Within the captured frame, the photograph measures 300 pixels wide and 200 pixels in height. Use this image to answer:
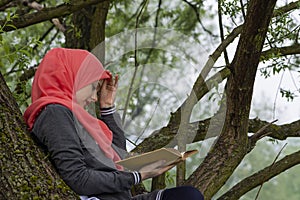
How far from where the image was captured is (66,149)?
96.3 inches

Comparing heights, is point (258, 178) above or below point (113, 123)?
below

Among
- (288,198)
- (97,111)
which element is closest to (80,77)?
(97,111)

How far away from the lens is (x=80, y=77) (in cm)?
264

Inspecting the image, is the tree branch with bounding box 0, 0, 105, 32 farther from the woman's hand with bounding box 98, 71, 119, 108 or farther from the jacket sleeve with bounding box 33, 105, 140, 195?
the jacket sleeve with bounding box 33, 105, 140, 195

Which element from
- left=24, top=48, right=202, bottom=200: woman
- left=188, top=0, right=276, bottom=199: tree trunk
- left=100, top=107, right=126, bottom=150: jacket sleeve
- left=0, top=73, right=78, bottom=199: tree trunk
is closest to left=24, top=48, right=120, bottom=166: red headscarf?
left=24, top=48, right=202, bottom=200: woman

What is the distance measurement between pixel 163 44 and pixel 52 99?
914mm

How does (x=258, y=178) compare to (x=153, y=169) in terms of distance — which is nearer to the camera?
(x=153, y=169)

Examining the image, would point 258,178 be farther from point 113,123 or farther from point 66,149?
point 66,149

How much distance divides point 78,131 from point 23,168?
27 centimetres

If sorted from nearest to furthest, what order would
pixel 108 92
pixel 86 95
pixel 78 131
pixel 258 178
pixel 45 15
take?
pixel 78 131
pixel 86 95
pixel 108 92
pixel 258 178
pixel 45 15

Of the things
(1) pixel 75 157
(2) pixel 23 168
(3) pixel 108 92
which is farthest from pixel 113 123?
(2) pixel 23 168

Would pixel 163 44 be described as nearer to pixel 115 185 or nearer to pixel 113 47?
pixel 113 47

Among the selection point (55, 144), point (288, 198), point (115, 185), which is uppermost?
point (55, 144)

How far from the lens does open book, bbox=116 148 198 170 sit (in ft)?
8.32
